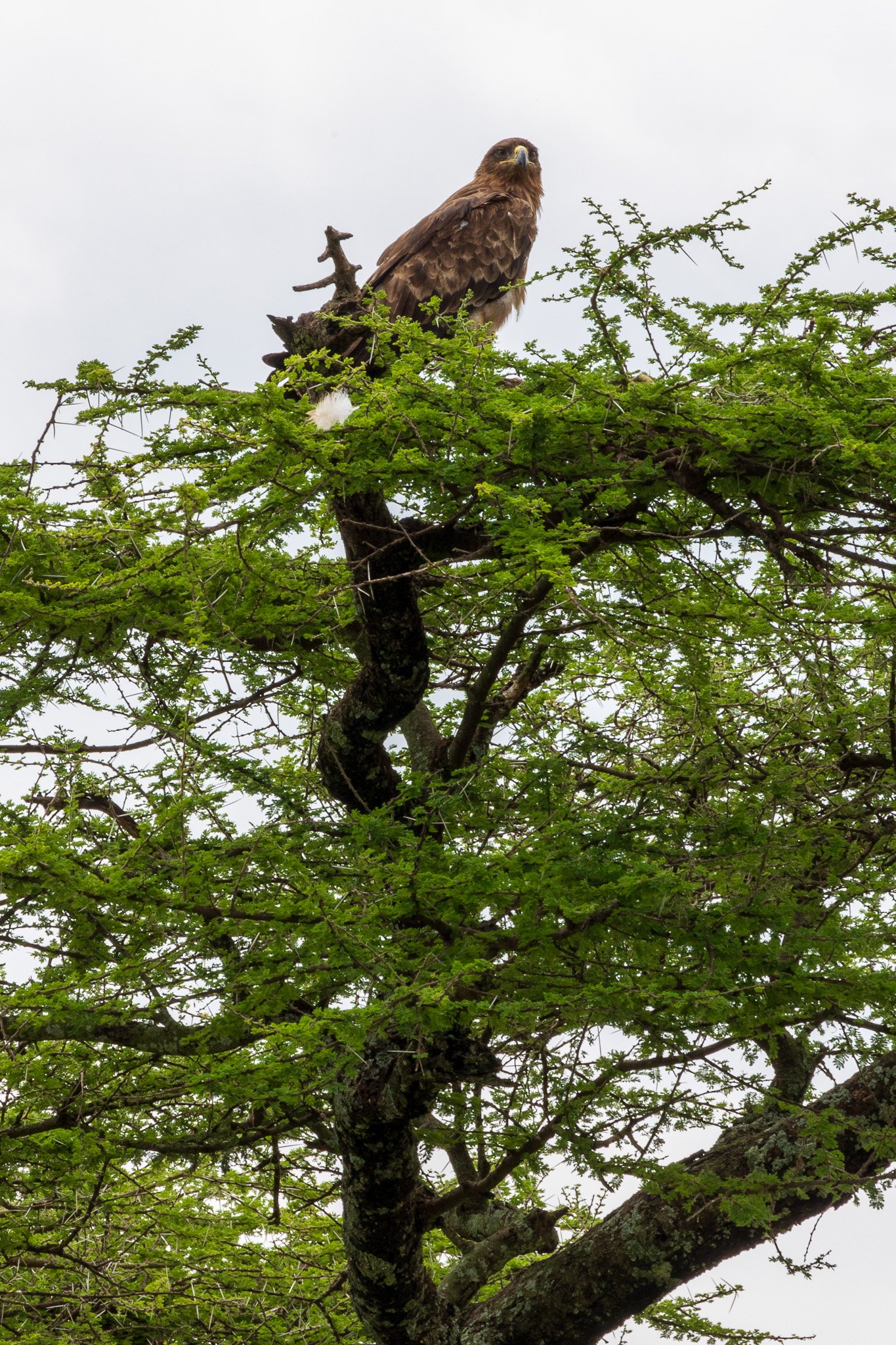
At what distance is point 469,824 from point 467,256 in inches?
208

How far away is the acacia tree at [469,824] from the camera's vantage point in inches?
179

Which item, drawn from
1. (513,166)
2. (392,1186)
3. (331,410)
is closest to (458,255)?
(513,166)

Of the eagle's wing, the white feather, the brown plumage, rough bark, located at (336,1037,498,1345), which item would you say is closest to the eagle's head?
the brown plumage

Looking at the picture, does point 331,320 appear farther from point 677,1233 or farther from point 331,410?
point 677,1233

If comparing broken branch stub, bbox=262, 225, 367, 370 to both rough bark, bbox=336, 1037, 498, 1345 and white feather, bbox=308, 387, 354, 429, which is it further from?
rough bark, bbox=336, 1037, 498, 1345

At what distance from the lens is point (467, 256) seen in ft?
30.6

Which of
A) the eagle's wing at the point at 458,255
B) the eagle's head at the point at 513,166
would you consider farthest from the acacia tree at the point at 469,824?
the eagle's head at the point at 513,166

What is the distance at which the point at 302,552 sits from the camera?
6340 millimetres

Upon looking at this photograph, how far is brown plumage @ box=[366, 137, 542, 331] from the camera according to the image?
30.0 feet

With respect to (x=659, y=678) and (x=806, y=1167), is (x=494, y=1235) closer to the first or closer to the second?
(x=806, y=1167)

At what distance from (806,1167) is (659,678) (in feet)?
9.61

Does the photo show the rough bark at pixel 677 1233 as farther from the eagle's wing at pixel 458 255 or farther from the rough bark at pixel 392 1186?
the eagle's wing at pixel 458 255

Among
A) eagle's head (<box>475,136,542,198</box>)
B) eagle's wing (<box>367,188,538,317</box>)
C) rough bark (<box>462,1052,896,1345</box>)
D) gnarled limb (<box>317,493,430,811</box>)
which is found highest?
eagle's head (<box>475,136,542,198</box>)

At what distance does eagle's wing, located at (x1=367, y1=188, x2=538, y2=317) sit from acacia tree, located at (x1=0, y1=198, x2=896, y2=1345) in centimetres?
263
